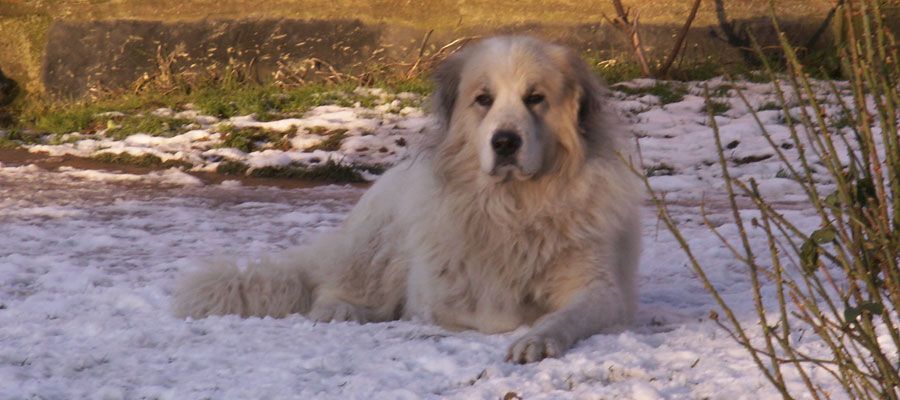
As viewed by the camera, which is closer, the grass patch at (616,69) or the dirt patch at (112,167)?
the dirt patch at (112,167)

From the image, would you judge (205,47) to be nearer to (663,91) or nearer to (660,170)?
(663,91)

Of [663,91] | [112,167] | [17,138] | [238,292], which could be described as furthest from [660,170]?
[17,138]

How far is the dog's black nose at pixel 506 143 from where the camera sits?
13.8 ft

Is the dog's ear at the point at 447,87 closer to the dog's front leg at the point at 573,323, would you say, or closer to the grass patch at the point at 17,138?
the dog's front leg at the point at 573,323

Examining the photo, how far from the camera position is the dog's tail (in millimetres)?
4570

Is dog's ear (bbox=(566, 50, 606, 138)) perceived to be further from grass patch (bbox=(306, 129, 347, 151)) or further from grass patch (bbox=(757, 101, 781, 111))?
grass patch (bbox=(757, 101, 781, 111))

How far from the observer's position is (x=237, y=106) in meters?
10.4

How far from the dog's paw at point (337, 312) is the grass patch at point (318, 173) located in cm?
390

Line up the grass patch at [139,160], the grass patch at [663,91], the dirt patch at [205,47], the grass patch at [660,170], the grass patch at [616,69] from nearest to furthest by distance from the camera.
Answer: the grass patch at [660,170] < the grass patch at [139,160] < the grass patch at [663,91] < the grass patch at [616,69] < the dirt patch at [205,47]

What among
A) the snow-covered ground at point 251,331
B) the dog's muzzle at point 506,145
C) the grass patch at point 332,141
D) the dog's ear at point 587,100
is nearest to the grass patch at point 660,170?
the snow-covered ground at point 251,331

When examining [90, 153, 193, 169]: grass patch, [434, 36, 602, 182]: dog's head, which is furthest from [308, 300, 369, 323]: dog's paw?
[90, 153, 193, 169]: grass patch

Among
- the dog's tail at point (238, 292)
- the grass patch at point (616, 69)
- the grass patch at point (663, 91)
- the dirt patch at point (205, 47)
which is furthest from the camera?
the dirt patch at point (205, 47)

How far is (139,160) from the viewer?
9.17m

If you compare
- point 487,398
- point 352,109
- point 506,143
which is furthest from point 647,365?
point 352,109
